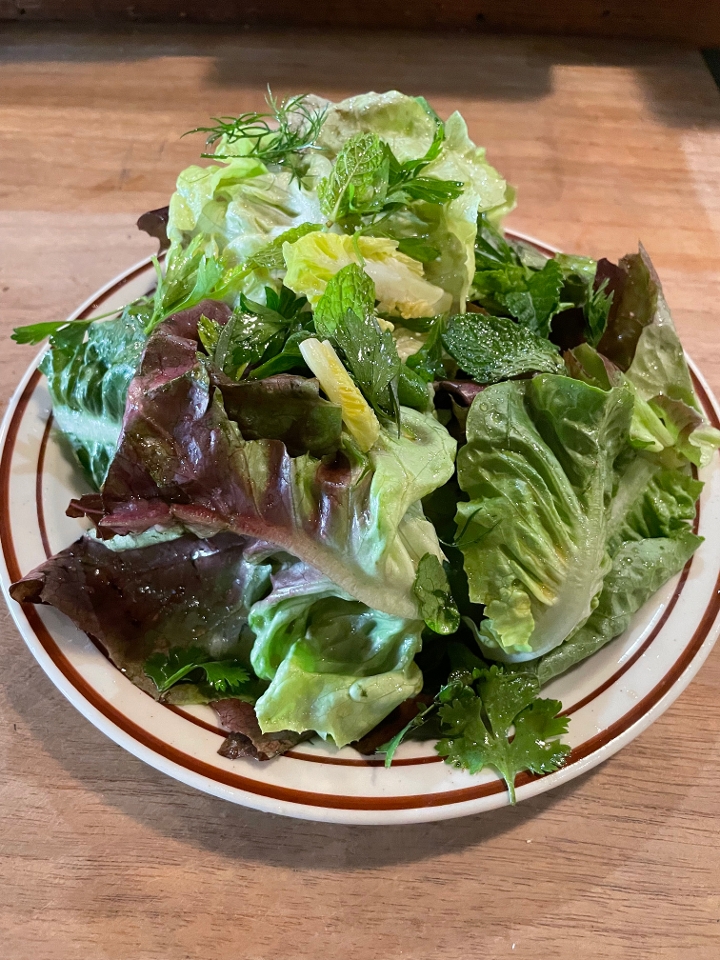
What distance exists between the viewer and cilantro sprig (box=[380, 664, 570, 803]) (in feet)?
3.76

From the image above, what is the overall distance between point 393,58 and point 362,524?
292cm

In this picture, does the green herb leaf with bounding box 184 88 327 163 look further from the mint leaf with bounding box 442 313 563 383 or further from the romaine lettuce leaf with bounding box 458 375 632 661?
the romaine lettuce leaf with bounding box 458 375 632 661

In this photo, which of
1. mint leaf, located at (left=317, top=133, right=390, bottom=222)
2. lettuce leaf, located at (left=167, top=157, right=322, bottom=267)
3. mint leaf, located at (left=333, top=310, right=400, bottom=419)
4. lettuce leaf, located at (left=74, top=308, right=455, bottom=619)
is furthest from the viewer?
lettuce leaf, located at (left=167, top=157, right=322, bottom=267)

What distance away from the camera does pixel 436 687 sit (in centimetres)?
132

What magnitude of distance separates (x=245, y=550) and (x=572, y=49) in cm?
326

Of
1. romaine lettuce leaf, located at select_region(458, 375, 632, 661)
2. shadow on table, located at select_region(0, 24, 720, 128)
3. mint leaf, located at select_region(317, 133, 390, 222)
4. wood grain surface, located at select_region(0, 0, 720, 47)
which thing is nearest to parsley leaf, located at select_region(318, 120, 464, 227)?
mint leaf, located at select_region(317, 133, 390, 222)

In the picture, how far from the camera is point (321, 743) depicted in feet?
3.95

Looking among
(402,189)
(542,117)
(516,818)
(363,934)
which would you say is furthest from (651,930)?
(542,117)

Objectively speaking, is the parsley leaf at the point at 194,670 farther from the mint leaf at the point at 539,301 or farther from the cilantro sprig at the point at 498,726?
the mint leaf at the point at 539,301

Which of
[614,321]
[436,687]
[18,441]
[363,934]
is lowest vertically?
[363,934]

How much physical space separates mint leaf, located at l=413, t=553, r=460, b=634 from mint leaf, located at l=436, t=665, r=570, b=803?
0.12 meters

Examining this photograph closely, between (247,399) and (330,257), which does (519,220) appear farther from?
(247,399)

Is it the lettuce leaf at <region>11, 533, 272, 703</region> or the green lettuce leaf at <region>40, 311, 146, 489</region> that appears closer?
the lettuce leaf at <region>11, 533, 272, 703</region>

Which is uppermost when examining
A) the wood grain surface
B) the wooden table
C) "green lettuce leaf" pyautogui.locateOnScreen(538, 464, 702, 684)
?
the wood grain surface
